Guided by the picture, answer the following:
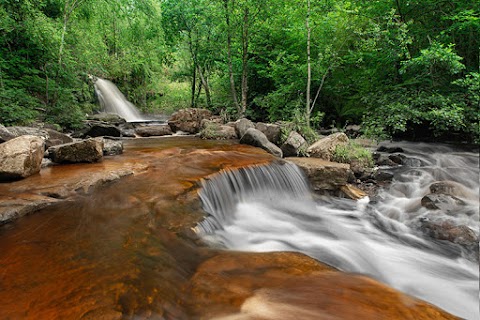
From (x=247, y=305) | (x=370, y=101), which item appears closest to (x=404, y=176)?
(x=370, y=101)

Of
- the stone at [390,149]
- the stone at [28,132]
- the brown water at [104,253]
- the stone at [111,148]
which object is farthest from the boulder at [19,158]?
the stone at [390,149]

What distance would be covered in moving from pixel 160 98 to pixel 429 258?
25835 millimetres

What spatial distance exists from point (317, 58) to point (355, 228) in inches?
341

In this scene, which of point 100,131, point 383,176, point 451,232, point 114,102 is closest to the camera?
point 451,232

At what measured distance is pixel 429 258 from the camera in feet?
13.1

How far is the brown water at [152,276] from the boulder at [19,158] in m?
0.75

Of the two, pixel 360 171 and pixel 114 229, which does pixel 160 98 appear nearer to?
pixel 360 171

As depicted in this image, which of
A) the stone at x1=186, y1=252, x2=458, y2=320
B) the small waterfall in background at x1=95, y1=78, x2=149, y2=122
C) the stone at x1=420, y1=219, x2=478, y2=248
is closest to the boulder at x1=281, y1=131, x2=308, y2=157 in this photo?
the stone at x1=420, y1=219, x2=478, y2=248

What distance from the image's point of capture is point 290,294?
2.07m

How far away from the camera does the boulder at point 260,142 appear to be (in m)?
7.90

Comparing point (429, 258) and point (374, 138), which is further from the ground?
point (374, 138)

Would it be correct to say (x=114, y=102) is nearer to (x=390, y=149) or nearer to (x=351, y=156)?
(x=351, y=156)

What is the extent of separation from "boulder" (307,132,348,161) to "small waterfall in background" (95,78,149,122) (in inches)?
591

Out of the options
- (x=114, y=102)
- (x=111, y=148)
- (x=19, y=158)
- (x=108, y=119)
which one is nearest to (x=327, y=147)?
(x=111, y=148)
